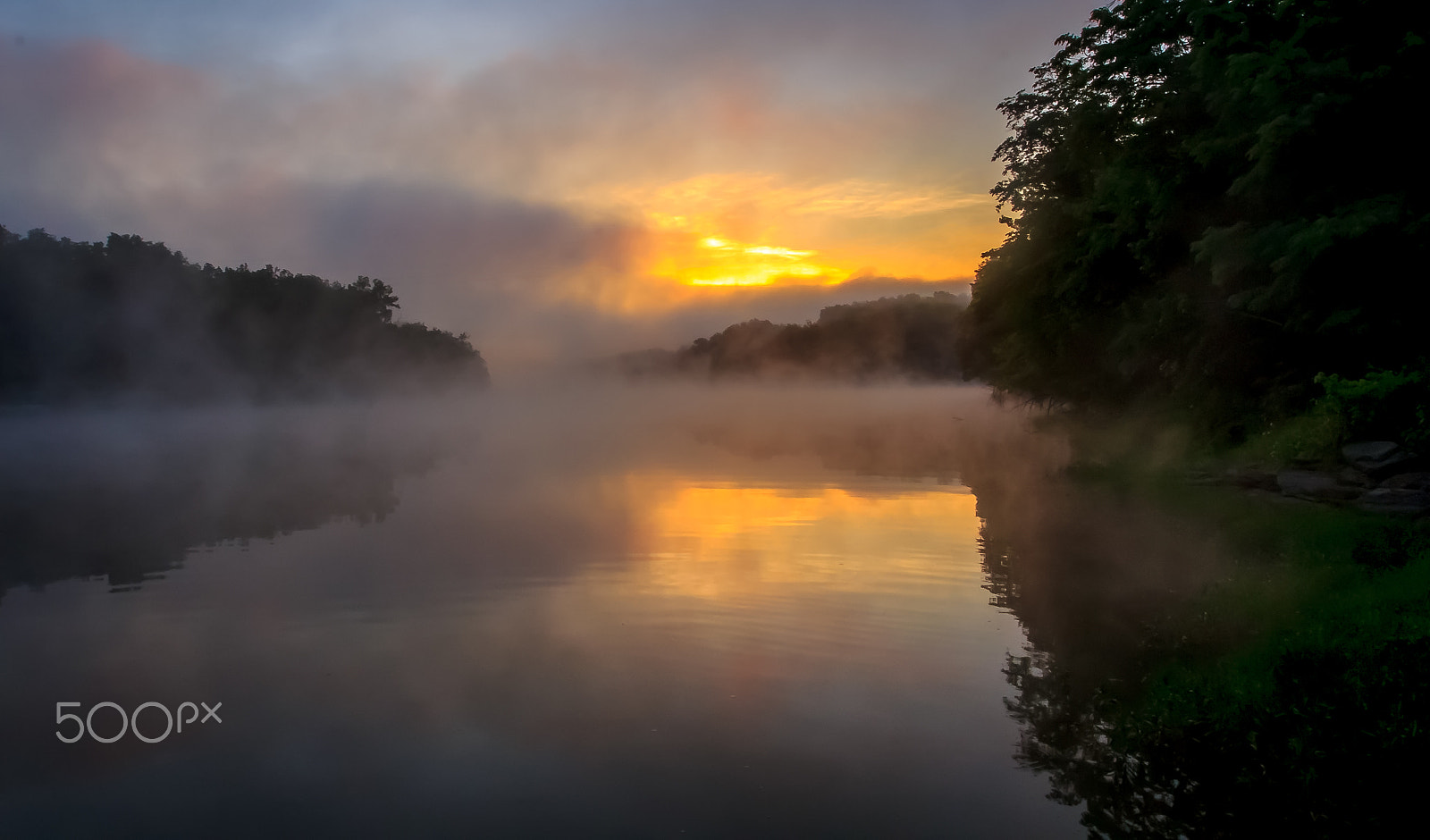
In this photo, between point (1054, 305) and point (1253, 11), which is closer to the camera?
point (1253, 11)

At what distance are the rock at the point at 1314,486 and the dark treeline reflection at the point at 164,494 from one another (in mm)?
18857

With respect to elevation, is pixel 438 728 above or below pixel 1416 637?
below

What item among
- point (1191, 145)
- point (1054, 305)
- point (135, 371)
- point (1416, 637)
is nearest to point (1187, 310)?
point (1191, 145)

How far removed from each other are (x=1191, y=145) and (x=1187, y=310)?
142 inches

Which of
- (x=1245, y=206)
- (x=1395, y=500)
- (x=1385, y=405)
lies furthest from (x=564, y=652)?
(x=1245, y=206)

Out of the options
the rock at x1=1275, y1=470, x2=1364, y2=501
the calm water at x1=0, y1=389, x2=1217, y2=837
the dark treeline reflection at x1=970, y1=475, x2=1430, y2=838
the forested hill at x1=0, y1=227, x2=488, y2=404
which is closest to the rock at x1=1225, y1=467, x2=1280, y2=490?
the rock at x1=1275, y1=470, x2=1364, y2=501

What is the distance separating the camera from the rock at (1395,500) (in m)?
13.0

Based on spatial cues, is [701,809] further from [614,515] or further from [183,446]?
[183,446]

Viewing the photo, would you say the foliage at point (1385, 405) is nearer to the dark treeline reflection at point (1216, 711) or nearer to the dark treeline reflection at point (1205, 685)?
the dark treeline reflection at point (1205, 685)

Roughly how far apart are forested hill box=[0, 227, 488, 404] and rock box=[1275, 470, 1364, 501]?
311 feet

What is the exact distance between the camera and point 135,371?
9894 cm

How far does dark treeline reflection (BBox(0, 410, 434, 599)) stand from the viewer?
63.1 ft

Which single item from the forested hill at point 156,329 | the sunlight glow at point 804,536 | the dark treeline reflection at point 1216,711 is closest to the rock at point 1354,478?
the dark treeline reflection at point 1216,711

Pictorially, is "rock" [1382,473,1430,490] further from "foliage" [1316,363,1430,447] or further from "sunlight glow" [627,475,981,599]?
"sunlight glow" [627,475,981,599]
